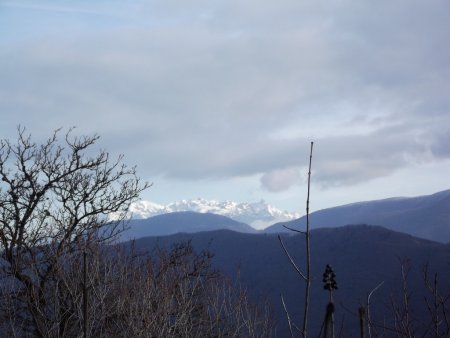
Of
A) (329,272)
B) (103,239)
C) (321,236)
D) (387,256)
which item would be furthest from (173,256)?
(321,236)

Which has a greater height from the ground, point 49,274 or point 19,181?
point 19,181

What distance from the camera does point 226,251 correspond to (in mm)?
193250

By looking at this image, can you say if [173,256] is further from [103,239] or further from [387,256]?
[387,256]

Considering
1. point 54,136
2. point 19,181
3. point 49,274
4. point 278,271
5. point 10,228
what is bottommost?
point 278,271

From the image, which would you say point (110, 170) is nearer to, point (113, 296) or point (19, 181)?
point (19, 181)

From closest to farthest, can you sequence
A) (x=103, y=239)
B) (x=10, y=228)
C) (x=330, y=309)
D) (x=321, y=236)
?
(x=330, y=309) → (x=103, y=239) → (x=10, y=228) → (x=321, y=236)

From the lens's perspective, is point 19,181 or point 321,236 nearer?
point 19,181

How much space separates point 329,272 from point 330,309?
0.18 m

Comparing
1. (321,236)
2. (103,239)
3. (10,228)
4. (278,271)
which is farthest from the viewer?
(321,236)

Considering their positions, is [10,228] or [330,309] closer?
[330,309]

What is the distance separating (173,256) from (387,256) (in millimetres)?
141735

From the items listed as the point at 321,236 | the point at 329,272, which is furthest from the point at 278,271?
the point at 329,272

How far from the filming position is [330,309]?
2.53 metres

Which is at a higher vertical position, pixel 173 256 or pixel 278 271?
pixel 173 256
